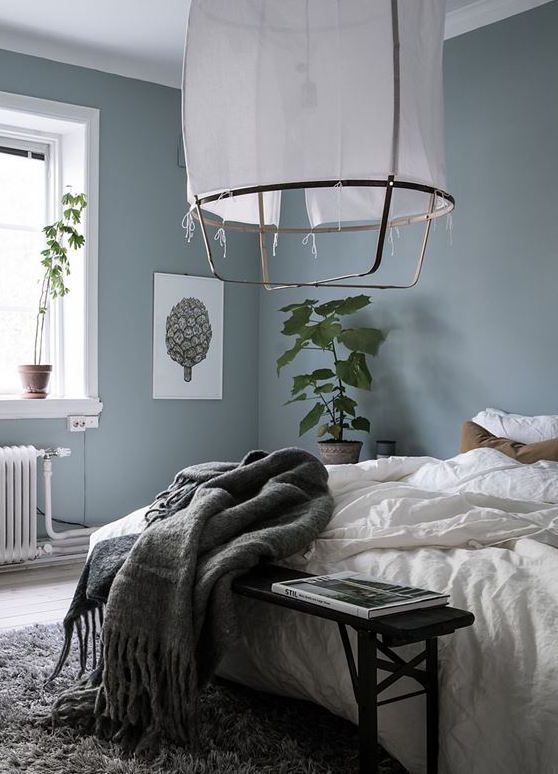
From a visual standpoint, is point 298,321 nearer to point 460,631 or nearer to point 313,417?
point 313,417

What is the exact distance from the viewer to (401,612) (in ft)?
6.04

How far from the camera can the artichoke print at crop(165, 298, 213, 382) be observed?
16.6 feet

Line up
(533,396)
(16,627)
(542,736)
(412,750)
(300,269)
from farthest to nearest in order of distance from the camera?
1. (300,269)
2. (533,396)
3. (16,627)
4. (412,750)
5. (542,736)

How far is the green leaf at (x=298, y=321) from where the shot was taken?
4.53m

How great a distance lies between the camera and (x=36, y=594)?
4043 mm

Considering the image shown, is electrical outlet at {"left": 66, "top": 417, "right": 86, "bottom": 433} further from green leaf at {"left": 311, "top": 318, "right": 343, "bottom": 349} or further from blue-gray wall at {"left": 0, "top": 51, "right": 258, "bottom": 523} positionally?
green leaf at {"left": 311, "top": 318, "right": 343, "bottom": 349}

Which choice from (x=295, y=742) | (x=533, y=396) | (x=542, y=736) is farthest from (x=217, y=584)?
(x=533, y=396)

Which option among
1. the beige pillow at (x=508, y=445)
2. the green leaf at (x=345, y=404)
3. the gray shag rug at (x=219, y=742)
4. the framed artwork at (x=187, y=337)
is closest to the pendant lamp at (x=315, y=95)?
the gray shag rug at (x=219, y=742)

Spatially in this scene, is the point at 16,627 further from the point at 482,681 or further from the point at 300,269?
the point at 300,269

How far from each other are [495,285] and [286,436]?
1669 mm

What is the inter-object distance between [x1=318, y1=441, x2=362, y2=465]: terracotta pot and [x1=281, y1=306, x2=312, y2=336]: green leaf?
0.58 metres

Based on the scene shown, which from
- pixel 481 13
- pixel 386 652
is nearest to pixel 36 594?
pixel 386 652

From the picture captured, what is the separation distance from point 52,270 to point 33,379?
0.55 metres

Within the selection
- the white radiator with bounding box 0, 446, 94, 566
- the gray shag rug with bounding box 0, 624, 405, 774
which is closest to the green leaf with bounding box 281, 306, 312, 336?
the white radiator with bounding box 0, 446, 94, 566
